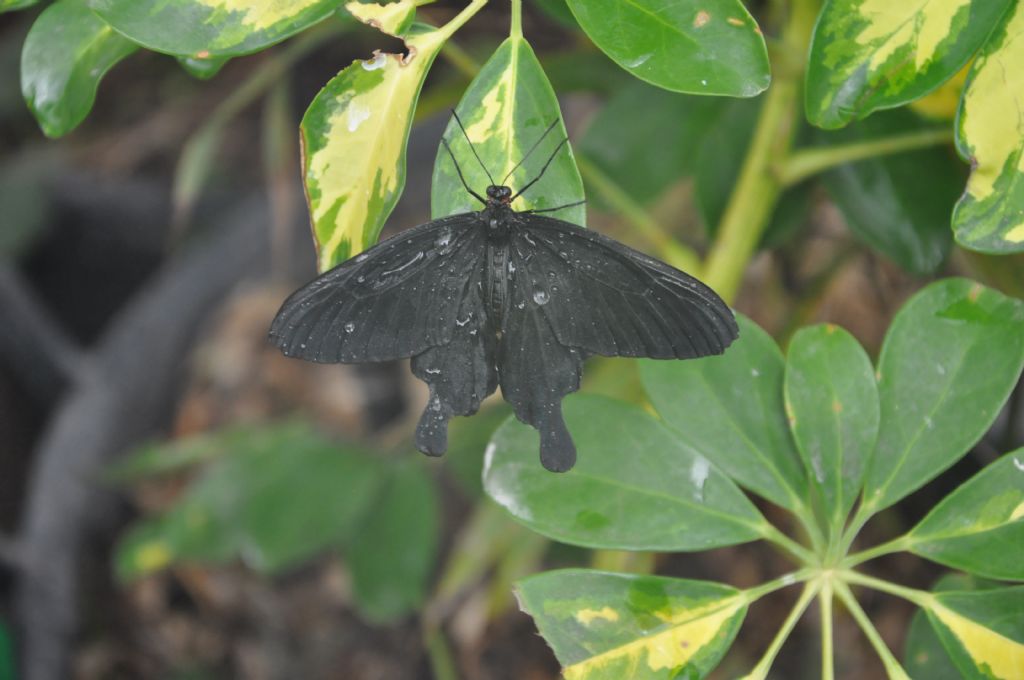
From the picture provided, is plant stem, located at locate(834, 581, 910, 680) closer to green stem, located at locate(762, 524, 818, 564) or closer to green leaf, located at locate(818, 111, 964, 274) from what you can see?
green stem, located at locate(762, 524, 818, 564)

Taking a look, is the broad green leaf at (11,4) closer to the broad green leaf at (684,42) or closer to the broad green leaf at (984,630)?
the broad green leaf at (684,42)

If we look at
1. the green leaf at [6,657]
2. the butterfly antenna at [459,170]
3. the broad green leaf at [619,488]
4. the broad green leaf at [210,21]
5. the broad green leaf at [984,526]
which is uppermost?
the broad green leaf at [210,21]

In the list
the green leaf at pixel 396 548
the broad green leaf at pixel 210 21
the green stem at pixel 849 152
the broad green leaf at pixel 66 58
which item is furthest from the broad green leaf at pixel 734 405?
the green leaf at pixel 396 548

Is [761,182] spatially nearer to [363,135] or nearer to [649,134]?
[649,134]

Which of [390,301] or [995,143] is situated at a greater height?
[995,143]

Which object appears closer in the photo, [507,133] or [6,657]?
[507,133]

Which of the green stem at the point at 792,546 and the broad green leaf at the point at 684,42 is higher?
the broad green leaf at the point at 684,42

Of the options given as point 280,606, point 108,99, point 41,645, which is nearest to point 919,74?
point 280,606

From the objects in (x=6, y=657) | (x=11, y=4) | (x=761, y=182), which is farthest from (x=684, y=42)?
(x=6, y=657)
